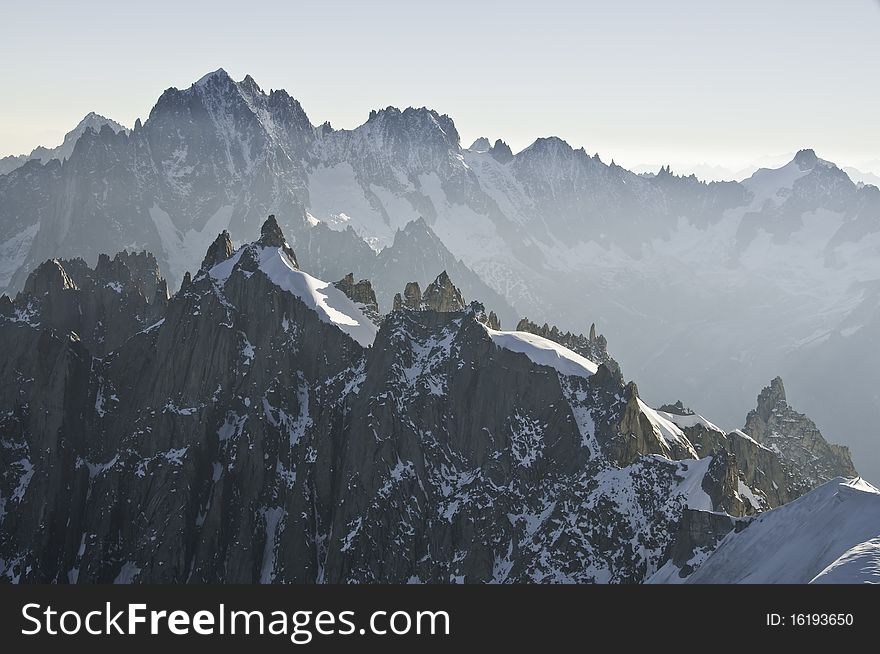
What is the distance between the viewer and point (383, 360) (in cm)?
19800

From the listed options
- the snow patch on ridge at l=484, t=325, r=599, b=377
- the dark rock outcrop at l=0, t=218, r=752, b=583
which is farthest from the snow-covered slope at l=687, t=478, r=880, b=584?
the snow patch on ridge at l=484, t=325, r=599, b=377

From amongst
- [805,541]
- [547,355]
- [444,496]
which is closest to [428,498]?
[444,496]

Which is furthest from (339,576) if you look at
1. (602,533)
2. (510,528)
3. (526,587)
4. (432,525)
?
(526,587)

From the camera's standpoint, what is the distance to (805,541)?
129 m

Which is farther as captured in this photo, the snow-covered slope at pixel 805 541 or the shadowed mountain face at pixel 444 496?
the shadowed mountain face at pixel 444 496

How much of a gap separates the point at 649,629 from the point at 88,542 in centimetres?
17025

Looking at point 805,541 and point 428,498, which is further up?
point 428,498

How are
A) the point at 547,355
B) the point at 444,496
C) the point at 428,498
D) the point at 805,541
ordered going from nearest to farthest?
the point at 805,541, the point at 444,496, the point at 428,498, the point at 547,355

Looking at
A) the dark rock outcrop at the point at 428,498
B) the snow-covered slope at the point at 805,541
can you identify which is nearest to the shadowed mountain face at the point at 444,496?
the dark rock outcrop at the point at 428,498

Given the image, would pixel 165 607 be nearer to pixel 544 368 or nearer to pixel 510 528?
pixel 510 528

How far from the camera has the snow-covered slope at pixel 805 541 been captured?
11750cm

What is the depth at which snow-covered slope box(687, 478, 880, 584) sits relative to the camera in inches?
4626

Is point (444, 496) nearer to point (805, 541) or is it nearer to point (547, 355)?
point (547, 355)

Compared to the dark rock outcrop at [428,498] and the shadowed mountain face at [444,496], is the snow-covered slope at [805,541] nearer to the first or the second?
the shadowed mountain face at [444,496]
